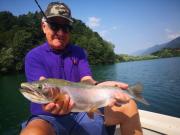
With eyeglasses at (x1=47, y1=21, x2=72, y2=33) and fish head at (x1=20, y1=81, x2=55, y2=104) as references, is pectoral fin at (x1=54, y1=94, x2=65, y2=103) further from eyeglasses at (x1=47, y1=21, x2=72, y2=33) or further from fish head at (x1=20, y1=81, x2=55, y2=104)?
eyeglasses at (x1=47, y1=21, x2=72, y2=33)

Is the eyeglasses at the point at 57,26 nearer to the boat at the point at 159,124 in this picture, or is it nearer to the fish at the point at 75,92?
the fish at the point at 75,92

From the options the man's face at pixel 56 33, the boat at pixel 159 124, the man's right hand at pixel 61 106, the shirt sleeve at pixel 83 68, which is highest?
the man's face at pixel 56 33

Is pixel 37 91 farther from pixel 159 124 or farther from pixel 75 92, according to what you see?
pixel 159 124

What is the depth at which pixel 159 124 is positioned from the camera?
4582 mm

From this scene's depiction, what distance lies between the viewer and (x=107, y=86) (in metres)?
3.51

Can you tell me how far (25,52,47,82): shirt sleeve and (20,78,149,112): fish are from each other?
0.77 metres

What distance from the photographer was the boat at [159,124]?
4.34 meters

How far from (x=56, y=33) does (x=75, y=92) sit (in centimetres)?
124

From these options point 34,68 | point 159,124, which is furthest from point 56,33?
point 159,124

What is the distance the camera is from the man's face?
3.95 m

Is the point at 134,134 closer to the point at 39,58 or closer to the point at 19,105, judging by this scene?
the point at 39,58

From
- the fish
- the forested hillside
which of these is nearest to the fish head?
the fish

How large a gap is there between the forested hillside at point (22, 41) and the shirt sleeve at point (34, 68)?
56472 mm

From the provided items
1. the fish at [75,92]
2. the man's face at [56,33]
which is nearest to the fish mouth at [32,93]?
the fish at [75,92]
